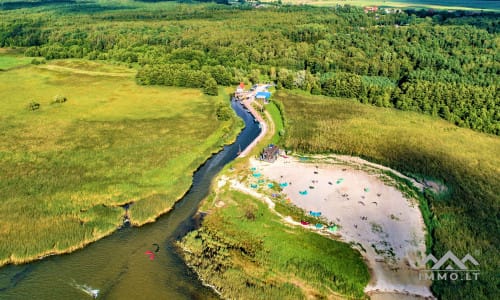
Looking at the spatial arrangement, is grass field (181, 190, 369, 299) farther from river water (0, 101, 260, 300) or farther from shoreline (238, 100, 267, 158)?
shoreline (238, 100, 267, 158)

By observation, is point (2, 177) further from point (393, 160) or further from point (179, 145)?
point (393, 160)

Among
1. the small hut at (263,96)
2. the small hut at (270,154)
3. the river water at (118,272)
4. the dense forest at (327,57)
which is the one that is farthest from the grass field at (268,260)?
the dense forest at (327,57)

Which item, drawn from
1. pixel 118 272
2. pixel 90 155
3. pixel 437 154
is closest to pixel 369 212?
pixel 437 154

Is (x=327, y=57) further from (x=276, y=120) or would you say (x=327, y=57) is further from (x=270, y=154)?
(x=270, y=154)

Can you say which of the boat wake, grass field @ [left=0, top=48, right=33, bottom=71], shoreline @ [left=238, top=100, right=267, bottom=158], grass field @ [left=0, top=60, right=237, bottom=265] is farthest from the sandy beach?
grass field @ [left=0, top=48, right=33, bottom=71]

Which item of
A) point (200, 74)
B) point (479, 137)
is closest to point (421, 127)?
point (479, 137)
